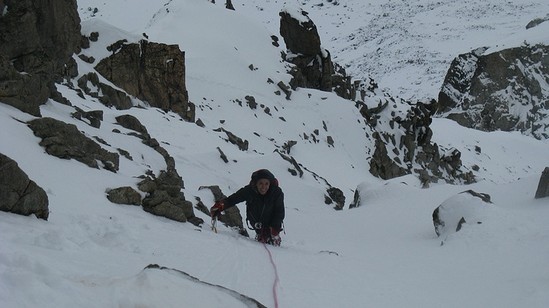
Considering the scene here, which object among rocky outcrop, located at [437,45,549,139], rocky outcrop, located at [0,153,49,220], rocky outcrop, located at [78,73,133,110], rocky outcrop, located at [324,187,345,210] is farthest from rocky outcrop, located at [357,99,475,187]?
rocky outcrop, located at [0,153,49,220]

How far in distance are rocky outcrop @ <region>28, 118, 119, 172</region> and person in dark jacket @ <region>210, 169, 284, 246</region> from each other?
2666 millimetres

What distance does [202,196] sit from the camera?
12047 millimetres

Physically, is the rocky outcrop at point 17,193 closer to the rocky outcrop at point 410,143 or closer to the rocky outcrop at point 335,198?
the rocky outcrop at point 335,198

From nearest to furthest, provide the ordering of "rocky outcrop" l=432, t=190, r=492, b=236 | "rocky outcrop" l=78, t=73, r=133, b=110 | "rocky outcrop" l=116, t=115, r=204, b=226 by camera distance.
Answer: "rocky outcrop" l=116, t=115, r=204, b=226 < "rocky outcrop" l=432, t=190, r=492, b=236 < "rocky outcrop" l=78, t=73, r=133, b=110

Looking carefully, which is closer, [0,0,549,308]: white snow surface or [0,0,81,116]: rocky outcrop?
[0,0,549,308]: white snow surface

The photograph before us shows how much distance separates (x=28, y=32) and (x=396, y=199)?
42.0 feet

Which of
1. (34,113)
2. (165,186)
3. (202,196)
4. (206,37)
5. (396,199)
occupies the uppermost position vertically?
(34,113)

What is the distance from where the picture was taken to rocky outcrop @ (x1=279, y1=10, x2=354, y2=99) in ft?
120

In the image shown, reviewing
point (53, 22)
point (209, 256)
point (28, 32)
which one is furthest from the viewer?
point (53, 22)

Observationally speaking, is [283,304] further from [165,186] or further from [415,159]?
[415,159]

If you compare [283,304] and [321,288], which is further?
[321,288]

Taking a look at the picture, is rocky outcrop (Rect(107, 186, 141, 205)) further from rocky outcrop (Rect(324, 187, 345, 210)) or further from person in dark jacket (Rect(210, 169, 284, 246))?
rocky outcrop (Rect(324, 187, 345, 210))

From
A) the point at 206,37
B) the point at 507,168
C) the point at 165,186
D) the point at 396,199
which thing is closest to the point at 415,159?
the point at 507,168

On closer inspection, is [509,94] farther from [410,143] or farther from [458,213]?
[458,213]
